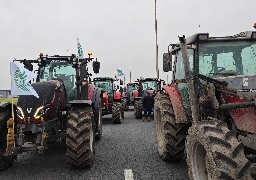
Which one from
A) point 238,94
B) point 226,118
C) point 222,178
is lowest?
point 222,178

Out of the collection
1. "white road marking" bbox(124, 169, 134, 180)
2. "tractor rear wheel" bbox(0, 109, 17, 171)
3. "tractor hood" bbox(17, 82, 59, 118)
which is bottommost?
"white road marking" bbox(124, 169, 134, 180)

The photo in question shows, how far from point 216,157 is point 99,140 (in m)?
6.69

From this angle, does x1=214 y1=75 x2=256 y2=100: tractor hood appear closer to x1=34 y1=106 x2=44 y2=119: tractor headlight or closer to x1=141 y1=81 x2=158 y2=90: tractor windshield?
x1=34 y1=106 x2=44 y2=119: tractor headlight

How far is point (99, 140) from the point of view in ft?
32.3

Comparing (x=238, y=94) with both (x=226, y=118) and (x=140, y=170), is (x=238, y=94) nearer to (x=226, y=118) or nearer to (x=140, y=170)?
(x=226, y=118)

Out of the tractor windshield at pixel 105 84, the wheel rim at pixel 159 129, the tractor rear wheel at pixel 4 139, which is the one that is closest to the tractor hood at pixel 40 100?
the tractor rear wheel at pixel 4 139

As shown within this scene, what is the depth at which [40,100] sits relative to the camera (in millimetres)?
6371

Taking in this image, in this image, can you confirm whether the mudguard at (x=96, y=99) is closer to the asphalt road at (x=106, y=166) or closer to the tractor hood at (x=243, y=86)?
the asphalt road at (x=106, y=166)

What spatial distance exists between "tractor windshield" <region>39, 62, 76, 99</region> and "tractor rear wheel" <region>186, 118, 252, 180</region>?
14.3 feet

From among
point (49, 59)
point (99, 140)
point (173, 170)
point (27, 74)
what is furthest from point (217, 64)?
point (99, 140)

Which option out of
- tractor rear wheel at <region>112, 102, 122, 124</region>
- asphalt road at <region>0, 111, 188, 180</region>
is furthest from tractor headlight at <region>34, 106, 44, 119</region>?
tractor rear wheel at <region>112, 102, 122, 124</region>

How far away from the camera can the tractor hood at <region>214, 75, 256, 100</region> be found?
3944 mm

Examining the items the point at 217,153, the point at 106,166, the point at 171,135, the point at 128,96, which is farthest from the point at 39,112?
the point at 128,96

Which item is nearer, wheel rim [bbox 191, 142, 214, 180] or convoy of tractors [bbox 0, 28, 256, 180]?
convoy of tractors [bbox 0, 28, 256, 180]
